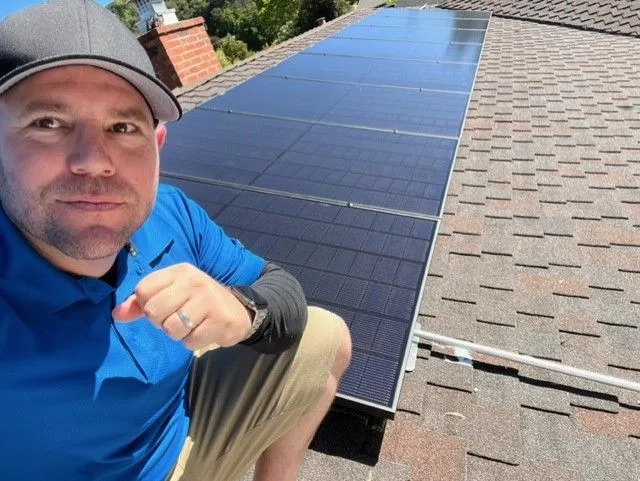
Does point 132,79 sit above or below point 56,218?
above

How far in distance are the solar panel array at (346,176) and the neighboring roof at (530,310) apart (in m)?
0.18

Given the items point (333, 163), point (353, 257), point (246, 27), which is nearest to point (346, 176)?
point (333, 163)

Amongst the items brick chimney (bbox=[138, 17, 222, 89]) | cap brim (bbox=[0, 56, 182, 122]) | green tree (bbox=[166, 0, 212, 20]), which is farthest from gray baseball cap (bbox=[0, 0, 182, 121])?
green tree (bbox=[166, 0, 212, 20])

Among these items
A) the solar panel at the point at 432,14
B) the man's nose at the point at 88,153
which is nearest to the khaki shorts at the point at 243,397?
the man's nose at the point at 88,153

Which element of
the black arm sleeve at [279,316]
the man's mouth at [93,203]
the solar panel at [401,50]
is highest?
the man's mouth at [93,203]

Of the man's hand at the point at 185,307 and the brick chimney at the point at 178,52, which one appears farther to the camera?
the brick chimney at the point at 178,52

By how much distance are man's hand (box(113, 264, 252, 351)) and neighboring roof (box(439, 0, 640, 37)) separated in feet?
32.5

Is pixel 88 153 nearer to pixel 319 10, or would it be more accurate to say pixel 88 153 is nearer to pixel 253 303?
pixel 253 303

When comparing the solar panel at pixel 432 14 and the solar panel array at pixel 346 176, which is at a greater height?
the solar panel array at pixel 346 176

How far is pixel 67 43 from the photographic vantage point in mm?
1104

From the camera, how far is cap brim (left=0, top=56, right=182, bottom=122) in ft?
3.52

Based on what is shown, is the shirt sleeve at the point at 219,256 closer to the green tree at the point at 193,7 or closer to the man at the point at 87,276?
the man at the point at 87,276

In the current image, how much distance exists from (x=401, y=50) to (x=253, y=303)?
714 centimetres

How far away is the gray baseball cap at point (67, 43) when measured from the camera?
3.54 ft
